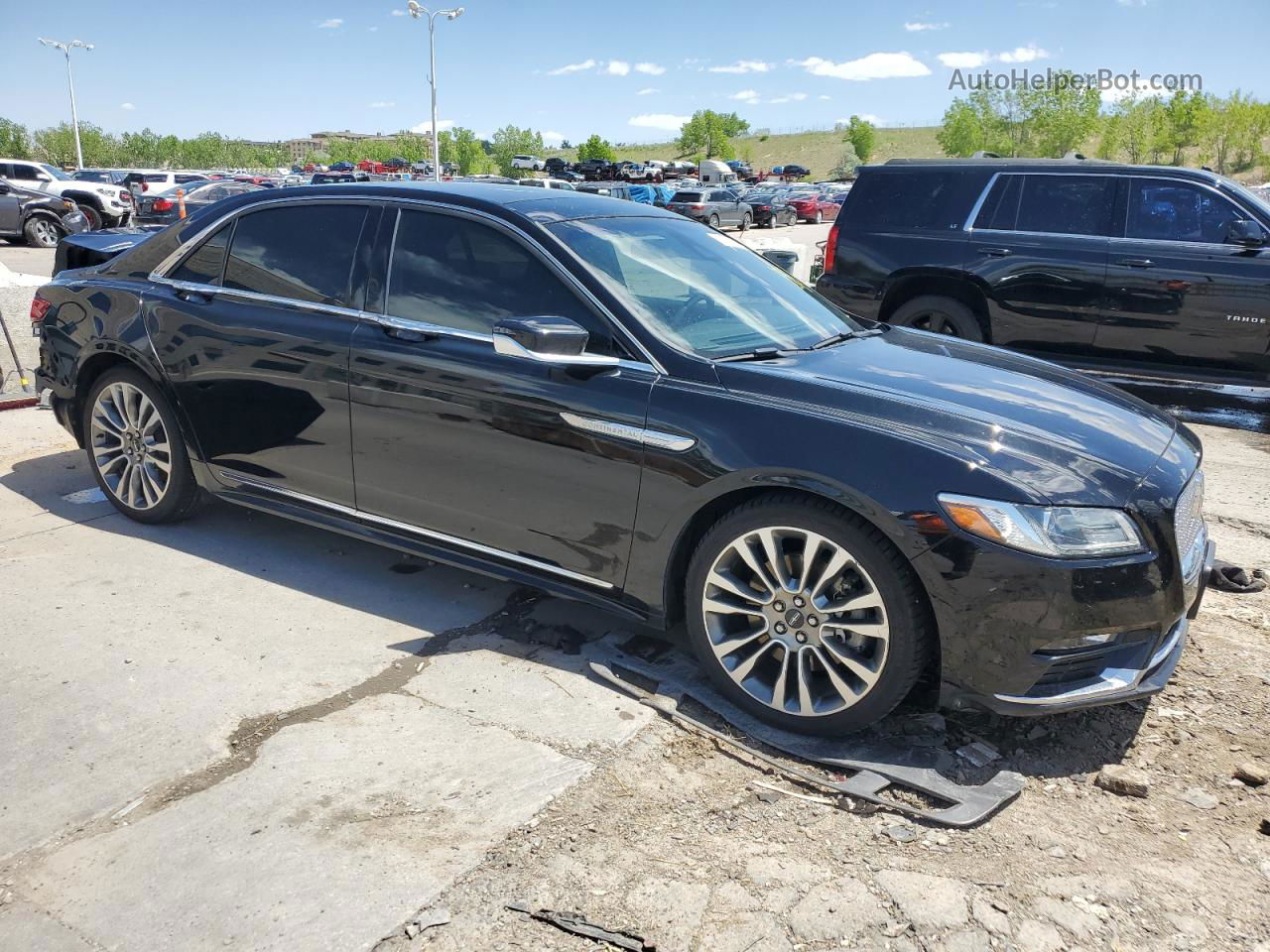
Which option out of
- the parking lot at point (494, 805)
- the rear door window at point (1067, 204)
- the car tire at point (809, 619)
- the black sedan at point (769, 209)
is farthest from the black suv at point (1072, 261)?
the black sedan at point (769, 209)

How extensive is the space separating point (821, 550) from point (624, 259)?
1467mm

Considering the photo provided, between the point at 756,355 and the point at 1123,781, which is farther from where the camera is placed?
the point at 756,355

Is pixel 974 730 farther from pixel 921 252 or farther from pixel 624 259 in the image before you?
pixel 921 252

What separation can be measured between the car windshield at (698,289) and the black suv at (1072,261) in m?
4.26

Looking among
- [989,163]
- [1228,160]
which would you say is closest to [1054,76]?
[1228,160]

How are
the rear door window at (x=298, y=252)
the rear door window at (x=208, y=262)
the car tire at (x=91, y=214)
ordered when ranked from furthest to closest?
the car tire at (x=91, y=214)
the rear door window at (x=208, y=262)
the rear door window at (x=298, y=252)

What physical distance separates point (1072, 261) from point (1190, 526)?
17.6ft

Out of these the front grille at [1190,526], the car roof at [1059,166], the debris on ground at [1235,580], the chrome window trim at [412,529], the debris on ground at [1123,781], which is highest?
the car roof at [1059,166]

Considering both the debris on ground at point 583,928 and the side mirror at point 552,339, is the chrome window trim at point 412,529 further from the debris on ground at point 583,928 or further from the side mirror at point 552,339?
the debris on ground at point 583,928

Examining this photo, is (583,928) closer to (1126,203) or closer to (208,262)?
(208,262)

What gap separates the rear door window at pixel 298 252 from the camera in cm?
420

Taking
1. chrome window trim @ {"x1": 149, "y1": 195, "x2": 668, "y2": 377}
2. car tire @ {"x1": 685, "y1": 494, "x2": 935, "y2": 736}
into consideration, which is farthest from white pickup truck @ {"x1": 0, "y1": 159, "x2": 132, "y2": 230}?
car tire @ {"x1": 685, "y1": 494, "x2": 935, "y2": 736}

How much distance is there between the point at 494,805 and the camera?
2846mm

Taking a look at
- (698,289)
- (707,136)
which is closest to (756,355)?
(698,289)
